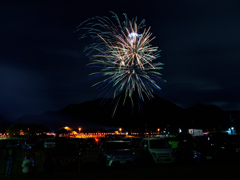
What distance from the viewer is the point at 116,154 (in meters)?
14.8

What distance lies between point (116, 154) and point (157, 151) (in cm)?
286

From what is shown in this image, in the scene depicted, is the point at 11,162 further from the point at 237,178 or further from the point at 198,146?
the point at 198,146

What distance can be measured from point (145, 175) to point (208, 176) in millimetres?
2799

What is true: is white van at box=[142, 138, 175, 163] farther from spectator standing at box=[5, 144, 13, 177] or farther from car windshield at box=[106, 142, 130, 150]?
spectator standing at box=[5, 144, 13, 177]

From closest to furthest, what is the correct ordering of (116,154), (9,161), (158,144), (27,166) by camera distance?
(27,166)
(9,161)
(116,154)
(158,144)

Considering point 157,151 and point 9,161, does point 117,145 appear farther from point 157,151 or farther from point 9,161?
point 9,161

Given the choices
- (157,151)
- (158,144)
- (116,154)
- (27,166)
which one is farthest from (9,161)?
(158,144)

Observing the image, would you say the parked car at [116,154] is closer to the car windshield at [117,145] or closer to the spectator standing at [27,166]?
the car windshield at [117,145]

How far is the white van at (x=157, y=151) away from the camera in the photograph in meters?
16.0

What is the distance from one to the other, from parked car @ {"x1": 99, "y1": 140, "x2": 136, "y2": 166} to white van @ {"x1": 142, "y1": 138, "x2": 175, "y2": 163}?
1.41 metres

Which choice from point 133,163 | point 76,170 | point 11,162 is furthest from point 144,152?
point 11,162

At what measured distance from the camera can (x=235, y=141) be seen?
1992 cm

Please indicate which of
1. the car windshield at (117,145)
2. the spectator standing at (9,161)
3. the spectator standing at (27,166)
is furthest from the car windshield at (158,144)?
the spectator standing at (9,161)

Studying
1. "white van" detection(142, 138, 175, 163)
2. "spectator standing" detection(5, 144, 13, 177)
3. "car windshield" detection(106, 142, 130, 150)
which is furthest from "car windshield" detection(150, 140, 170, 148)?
"spectator standing" detection(5, 144, 13, 177)
